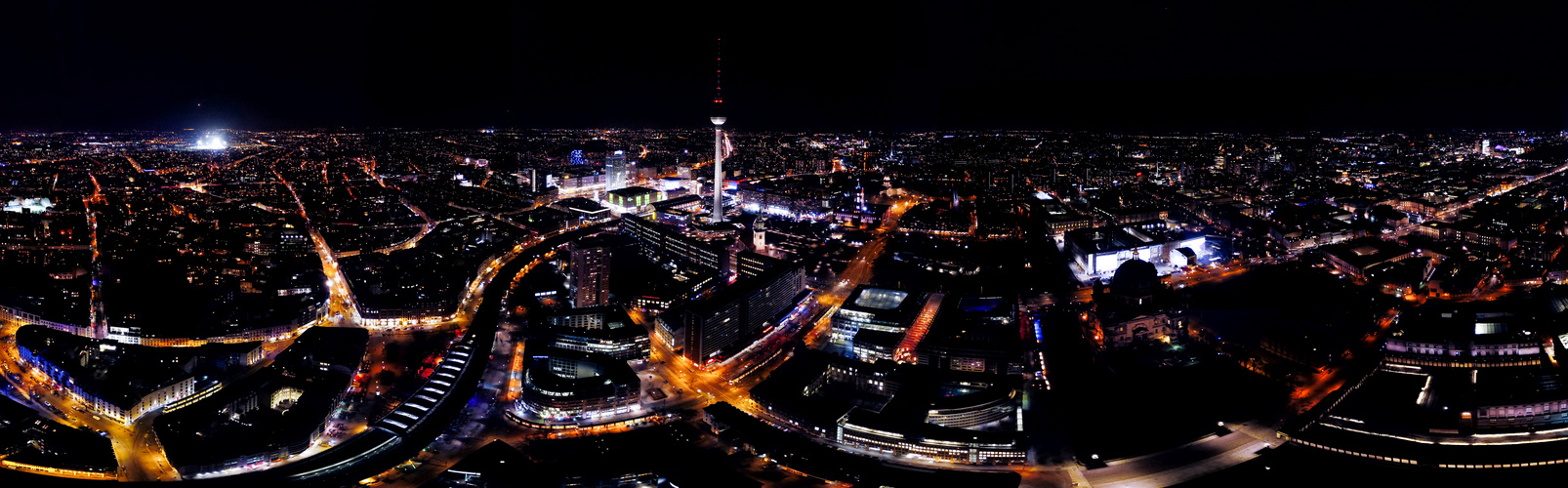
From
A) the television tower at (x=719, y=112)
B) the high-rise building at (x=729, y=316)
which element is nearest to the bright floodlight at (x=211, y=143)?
the television tower at (x=719, y=112)

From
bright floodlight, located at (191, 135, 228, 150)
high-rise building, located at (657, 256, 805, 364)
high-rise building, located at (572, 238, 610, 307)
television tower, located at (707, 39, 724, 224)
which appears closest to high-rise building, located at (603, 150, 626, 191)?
television tower, located at (707, 39, 724, 224)

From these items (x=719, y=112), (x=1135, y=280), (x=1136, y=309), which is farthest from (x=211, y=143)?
(x=1136, y=309)

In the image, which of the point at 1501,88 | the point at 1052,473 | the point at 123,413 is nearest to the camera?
the point at 1052,473

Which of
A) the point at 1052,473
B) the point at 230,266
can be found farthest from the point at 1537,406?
the point at 230,266

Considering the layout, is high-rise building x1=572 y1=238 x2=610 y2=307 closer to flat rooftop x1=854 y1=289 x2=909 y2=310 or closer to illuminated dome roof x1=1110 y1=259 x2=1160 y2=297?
flat rooftop x1=854 y1=289 x2=909 y2=310

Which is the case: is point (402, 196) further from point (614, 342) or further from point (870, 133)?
point (614, 342)

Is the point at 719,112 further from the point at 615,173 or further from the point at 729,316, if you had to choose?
the point at 615,173

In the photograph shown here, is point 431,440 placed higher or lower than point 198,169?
lower
